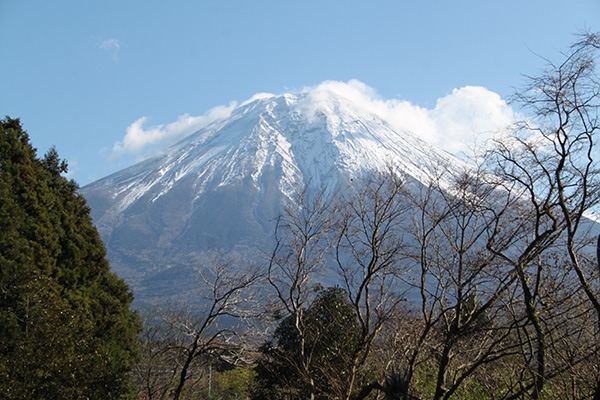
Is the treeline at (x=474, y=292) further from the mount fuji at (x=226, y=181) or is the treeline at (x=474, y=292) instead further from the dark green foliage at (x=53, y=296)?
the mount fuji at (x=226, y=181)

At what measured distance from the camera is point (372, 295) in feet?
30.9

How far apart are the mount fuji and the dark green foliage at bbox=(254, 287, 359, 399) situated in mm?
93277

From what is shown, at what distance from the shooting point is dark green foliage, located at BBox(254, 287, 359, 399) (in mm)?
10188

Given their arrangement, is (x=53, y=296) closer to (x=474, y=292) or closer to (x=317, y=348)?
(x=317, y=348)

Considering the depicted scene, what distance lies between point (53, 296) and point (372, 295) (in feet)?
21.4

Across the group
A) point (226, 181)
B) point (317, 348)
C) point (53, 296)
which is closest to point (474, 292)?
point (317, 348)

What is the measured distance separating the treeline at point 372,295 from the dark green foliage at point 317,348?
0.18 ft

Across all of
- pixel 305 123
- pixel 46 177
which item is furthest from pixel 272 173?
pixel 46 177

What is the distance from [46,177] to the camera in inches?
543

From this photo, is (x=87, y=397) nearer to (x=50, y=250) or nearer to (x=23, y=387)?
(x=23, y=387)

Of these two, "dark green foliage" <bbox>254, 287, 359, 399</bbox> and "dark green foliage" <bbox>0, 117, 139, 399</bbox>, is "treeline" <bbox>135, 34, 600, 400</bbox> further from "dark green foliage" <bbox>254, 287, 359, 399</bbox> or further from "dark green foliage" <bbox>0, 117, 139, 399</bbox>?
"dark green foliage" <bbox>0, 117, 139, 399</bbox>

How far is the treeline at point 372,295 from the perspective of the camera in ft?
14.4

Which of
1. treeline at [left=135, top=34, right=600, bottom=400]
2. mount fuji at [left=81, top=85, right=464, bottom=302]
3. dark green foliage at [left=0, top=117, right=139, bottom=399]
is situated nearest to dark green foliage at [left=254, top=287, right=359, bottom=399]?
treeline at [left=135, top=34, right=600, bottom=400]

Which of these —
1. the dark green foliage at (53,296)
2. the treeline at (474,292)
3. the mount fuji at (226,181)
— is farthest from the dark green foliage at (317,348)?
the mount fuji at (226,181)
